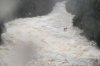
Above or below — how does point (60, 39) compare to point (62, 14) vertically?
below

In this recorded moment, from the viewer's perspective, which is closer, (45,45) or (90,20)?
(45,45)

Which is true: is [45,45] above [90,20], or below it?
below

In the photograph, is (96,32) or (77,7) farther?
(77,7)

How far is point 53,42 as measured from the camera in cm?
1833

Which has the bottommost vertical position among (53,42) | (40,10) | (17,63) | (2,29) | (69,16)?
(17,63)

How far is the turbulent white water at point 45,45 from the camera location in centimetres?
1527

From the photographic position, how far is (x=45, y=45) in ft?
58.2

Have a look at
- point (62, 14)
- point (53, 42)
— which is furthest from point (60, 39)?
point (62, 14)

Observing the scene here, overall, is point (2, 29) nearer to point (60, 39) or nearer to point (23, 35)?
point (23, 35)

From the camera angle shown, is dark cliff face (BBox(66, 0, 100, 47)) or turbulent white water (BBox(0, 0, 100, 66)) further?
dark cliff face (BBox(66, 0, 100, 47))

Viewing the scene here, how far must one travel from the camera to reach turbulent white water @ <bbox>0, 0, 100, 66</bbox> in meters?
15.3

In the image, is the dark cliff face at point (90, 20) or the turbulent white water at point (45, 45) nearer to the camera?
the turbulent white water at point (45, 45)

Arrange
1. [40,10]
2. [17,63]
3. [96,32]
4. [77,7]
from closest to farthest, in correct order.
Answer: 1. [17,63]
2. [96,32]
3. [77,7]
4. [40,10]

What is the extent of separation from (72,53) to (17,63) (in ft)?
11.9
